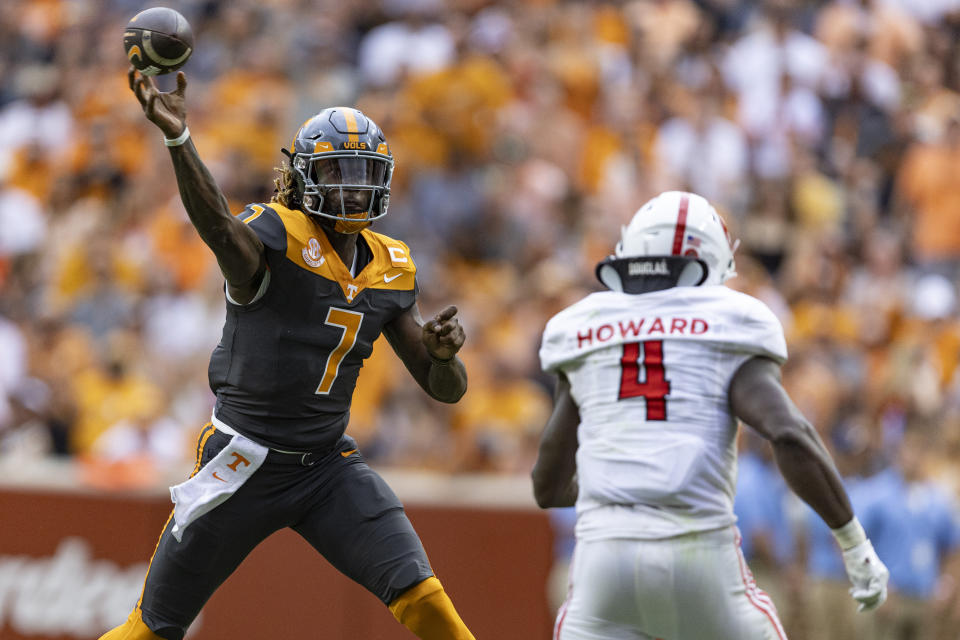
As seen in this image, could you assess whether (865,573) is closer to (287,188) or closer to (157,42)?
(287,188)

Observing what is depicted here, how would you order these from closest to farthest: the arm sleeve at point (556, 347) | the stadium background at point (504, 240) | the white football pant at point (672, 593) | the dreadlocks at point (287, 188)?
the white football pant at point (672, 593), the arm sleeve at point (556, 347), the dreadlocks at point (287, 188), the stadium background at point (504, 240)

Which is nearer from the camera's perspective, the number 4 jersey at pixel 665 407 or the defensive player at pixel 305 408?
the number 4 jersey at pixel 665 407

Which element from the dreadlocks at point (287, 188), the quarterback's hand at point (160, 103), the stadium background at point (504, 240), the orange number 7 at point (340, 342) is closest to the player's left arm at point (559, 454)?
the orange number 7 at point (340, 342)

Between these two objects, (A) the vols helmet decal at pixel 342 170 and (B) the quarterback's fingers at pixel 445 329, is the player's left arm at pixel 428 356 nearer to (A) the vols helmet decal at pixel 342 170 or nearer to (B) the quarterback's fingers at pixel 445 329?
(B) the quarterback's fingers at pixel 445 329

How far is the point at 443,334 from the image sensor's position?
5328 millimetres

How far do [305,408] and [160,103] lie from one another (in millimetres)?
1264

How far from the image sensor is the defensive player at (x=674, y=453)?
444cm

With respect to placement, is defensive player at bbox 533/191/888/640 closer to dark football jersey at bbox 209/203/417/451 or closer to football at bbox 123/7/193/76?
dark football jersey at bbox 209/203/417/451

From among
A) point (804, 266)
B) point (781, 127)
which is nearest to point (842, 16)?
point (781, 127)

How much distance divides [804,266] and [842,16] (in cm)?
300

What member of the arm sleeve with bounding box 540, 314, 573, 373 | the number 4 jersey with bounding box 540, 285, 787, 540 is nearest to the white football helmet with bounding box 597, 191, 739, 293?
the number 4 jersey with bounding box 540, 285, 787, 540

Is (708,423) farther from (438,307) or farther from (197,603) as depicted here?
(438,307)

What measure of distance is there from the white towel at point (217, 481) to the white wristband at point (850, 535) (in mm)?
2047

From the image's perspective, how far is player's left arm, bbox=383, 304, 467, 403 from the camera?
5390 millimetres
